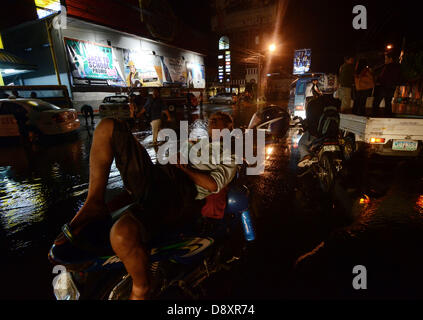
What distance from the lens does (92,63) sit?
59.0ft

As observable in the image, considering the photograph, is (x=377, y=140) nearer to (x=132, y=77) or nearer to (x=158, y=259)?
(x=158, y=259)

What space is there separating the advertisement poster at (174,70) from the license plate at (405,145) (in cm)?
2591

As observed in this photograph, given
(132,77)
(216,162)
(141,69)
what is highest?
(141,69)

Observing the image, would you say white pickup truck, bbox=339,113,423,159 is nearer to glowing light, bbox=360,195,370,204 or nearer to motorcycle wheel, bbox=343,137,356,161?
motorcycle wheel, bbox=343,137,356,161

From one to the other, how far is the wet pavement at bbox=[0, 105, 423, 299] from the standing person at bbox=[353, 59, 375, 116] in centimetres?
239

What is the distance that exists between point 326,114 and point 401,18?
20591mm

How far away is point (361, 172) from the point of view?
497 cm

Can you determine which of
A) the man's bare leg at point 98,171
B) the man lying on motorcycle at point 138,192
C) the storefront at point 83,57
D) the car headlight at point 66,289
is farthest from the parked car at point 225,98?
the car headlight at point 66,289

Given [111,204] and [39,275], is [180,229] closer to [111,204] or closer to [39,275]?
[111,204]

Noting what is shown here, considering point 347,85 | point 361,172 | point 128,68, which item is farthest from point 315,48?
point 361,172

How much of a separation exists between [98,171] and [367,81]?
25.1 feet

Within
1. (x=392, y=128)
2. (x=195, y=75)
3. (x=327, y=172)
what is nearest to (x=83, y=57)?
(x=195, y=75)

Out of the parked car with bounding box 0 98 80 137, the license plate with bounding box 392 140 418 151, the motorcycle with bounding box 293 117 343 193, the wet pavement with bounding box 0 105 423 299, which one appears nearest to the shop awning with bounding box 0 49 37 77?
the parked car with bounding box 0 98 80 137

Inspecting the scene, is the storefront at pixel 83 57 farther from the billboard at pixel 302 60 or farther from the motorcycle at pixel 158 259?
the billboard at pixel 302 60
